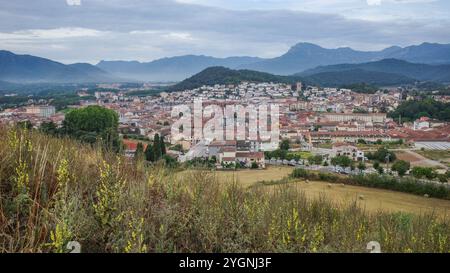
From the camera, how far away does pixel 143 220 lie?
1908 mm

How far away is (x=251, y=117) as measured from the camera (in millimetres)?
30906

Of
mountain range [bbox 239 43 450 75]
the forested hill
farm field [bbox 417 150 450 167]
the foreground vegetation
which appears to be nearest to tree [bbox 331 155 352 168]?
farm field [bbox 417 150 450 167]

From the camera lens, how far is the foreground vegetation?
1.76 metres

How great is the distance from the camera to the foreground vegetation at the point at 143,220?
176 cm

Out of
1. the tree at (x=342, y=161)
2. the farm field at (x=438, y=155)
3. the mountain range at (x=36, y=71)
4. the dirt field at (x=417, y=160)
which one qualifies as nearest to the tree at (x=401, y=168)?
the dirt field at (x=417, y=160)

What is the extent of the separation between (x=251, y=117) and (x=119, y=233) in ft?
96.0

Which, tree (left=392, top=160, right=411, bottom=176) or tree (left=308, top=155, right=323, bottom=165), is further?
tree (left=308, top=155, right=323, bottom=165)

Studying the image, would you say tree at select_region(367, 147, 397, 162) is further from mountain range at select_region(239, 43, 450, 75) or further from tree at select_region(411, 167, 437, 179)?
mountain range at select_region(239, 43, 450, 75)

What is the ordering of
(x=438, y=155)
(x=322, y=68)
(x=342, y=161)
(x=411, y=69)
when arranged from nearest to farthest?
1. (x=342, y=161)
2. (x=438, y=155)
3. (x=411, y=69)
4. (x=322, y=68)

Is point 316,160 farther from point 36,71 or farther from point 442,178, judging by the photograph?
point 36,71

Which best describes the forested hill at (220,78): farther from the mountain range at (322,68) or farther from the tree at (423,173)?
the tree at (423,173)

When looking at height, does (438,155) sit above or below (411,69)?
below

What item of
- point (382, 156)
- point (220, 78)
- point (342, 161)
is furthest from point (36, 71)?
point (342, 161)
